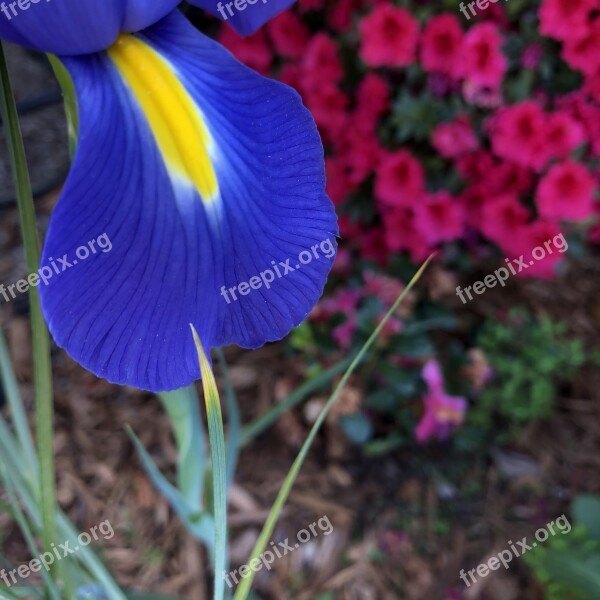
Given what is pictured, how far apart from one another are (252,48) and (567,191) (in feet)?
1.98

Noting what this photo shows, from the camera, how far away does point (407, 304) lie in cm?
115

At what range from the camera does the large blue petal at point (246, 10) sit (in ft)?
1.79

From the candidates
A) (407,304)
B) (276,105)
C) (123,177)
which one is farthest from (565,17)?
(123,177)

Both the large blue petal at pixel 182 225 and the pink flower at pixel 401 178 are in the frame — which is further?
the pink flower at pixel 401 178

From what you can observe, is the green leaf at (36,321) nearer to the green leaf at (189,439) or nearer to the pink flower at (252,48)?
the green leaf at (189,439)

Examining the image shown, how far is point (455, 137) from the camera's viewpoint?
1.08 metres

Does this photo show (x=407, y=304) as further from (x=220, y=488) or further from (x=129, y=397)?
(x=220, y=488)

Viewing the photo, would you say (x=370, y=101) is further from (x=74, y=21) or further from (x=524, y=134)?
(x=74, y=21)

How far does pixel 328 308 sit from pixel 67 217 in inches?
29.5

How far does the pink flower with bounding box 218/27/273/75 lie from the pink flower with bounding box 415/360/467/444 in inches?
24.7

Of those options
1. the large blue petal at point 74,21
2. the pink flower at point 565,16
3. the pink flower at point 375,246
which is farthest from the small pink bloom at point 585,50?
the large blue petal at point 74,21

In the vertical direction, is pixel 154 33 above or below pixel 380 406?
above

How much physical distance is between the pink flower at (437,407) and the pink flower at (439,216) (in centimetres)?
23

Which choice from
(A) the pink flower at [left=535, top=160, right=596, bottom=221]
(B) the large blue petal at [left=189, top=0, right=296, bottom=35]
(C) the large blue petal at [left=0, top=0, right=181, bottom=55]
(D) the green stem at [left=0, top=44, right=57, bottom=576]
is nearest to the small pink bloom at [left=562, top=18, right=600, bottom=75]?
(A) the pink flower at [left=535, top=160, right=596, bottom=221]
